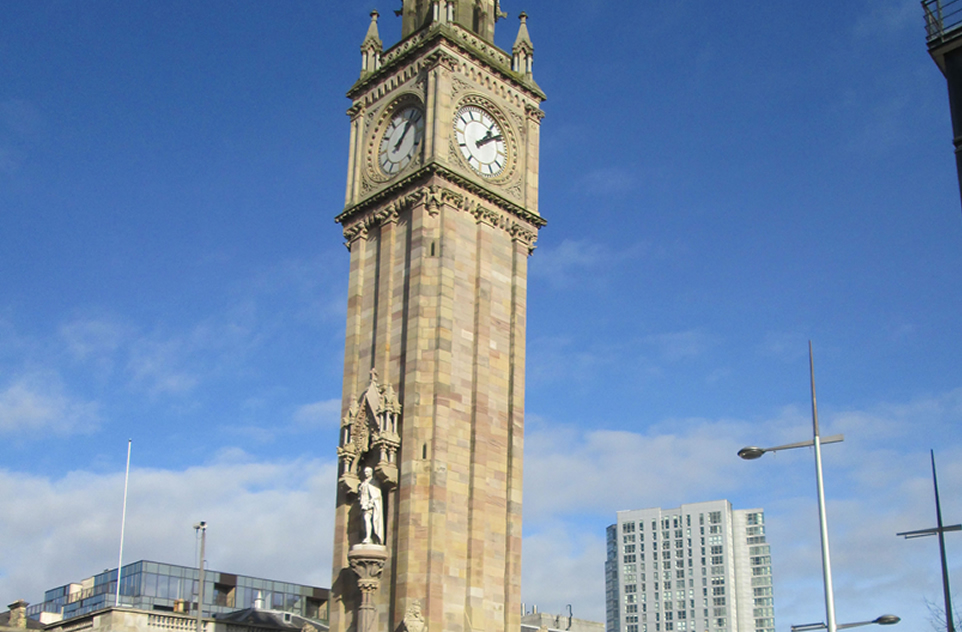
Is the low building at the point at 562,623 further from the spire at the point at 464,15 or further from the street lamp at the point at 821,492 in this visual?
the street lamp at the point at 821,492

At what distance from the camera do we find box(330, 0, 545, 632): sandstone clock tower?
4784cm

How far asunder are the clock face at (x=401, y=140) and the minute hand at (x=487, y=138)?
116 inches

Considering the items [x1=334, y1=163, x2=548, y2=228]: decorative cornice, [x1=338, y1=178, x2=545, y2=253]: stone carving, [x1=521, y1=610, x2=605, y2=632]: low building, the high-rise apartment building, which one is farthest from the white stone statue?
the high-rise apartment building

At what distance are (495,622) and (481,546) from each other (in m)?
3.27

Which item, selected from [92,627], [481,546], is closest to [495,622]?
[481,546]

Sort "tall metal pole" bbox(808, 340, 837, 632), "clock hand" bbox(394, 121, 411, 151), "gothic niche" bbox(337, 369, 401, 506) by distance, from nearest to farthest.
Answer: "tall metal pole" bbox(808, 340, 837, 632)
"gothic niche" bbox(337, 369, 401, 506)
"clock hand" bbox(394, 121, 411, 151)

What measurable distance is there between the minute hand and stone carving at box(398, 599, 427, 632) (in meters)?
22.4

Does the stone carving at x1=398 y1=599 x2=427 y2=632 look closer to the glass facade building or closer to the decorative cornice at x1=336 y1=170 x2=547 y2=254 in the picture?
the decorative cornice at x1=336 y1=170 x2=547 y2=254

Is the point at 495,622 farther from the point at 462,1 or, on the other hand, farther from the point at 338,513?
the point at 462,1

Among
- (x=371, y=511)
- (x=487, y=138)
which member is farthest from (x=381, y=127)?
(x=371, y=511)

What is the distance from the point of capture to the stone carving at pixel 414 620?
44.8 metres

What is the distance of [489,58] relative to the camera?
5706cm

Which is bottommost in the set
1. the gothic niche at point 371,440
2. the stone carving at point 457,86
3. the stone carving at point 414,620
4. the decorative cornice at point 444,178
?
the stone carving at point 414,620

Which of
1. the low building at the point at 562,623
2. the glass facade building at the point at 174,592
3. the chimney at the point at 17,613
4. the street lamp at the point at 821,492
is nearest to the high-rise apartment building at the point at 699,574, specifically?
the low building at the point at 562,623
